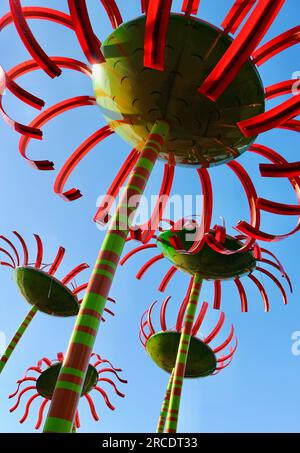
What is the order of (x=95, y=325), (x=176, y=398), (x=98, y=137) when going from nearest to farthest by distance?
(x=95, y=325) → (x=98, y=137) → (x=176, y=398)

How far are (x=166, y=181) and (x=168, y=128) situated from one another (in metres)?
2.39

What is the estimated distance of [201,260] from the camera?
36.4 feet

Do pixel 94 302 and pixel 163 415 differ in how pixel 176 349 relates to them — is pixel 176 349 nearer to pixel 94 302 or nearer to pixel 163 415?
Result: pixel 163 415

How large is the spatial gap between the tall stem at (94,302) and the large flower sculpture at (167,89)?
0.01 metres

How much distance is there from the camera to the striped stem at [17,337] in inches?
532

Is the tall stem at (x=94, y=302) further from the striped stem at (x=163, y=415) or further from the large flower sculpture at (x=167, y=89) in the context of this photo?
the striped stem at (x=163, y=415)

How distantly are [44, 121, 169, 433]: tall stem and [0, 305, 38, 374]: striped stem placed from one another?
9.87m

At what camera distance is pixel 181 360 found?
999 cm

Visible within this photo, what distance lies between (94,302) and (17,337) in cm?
1078

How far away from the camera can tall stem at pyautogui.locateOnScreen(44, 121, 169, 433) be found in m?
3.97

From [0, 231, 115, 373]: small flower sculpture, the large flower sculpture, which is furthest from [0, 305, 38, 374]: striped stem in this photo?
the large flower sculpture

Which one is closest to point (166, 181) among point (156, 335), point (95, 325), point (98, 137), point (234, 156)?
point (98, 137)

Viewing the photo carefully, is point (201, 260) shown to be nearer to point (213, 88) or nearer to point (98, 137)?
point (98, 137)

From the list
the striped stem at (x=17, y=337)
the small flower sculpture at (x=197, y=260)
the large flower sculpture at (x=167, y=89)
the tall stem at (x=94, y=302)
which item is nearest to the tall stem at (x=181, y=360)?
the small flower sculpture at (x=197, y=260)
